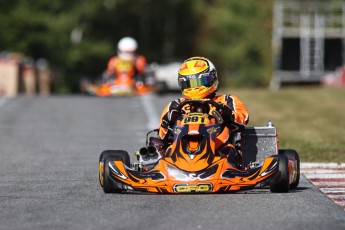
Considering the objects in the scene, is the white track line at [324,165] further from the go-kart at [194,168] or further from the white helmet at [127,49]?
the white helmet at [127,49]

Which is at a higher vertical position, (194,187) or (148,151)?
(148,151)

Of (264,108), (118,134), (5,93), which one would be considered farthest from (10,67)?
(118,134)

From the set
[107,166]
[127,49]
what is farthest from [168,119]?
[127,49]

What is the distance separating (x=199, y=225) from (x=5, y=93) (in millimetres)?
28345

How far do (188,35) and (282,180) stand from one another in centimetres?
5958

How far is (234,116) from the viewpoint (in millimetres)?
11305

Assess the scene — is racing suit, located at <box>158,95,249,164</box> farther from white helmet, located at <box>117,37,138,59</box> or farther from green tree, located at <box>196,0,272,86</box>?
green tree, located at <box>196,0,272,86</box>

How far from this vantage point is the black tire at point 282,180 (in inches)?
410

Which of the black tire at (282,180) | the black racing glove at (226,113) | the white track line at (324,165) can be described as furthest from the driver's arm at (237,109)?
the white track line at (324,165)

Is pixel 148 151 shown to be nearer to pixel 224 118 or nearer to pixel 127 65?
pixel 224 118

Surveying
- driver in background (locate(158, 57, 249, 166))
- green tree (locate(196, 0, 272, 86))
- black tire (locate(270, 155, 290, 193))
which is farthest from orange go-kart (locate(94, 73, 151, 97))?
green tree (locate(196, 0, 272, 86))

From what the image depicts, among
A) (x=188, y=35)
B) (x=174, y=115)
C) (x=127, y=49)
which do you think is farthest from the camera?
(x=188, y=35)

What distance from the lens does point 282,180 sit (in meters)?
10.4

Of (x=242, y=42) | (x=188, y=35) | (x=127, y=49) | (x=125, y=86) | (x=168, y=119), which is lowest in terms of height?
(x=242, y=42)
